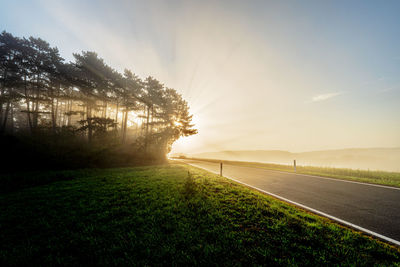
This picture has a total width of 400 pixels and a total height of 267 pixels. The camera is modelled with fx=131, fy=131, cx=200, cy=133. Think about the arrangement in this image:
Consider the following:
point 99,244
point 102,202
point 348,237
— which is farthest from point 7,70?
point 348,237

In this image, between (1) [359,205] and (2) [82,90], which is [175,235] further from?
(2) [82,90]

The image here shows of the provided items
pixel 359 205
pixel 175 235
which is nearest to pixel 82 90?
pixel 175 235

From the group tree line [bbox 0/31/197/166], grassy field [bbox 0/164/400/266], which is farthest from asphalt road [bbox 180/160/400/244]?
tree line [bbox 0/31/197/166]

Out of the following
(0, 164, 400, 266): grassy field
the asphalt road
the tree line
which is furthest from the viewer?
the tree line

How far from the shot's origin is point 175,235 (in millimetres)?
3078

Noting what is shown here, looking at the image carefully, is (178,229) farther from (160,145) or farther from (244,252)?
(160,145)

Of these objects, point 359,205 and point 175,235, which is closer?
point 175,235

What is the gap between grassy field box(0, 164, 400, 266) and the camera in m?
2.43

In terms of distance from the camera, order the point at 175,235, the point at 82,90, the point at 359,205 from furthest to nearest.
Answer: the point at 82,90 → the point at 359,205 → the point at 175,235

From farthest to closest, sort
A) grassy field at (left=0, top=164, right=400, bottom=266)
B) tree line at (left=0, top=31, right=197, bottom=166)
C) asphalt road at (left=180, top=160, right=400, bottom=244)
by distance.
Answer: tree line at (left=0, top=31, right=197, bottom=166), asphalt road at (left=180, top=160, right=400, bottom=244), grassy field at (left=0, top=164, right=400, bottom=266)

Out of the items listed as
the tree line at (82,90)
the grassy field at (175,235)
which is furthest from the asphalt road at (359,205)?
the tree line at (82,90)

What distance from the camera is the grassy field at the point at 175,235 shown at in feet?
7.98

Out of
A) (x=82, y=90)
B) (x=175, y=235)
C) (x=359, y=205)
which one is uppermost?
(x=82, y=90)

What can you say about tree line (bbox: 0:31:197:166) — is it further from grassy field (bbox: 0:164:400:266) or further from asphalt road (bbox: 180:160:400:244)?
asphalt road (bbox: 180:160:400:244)
